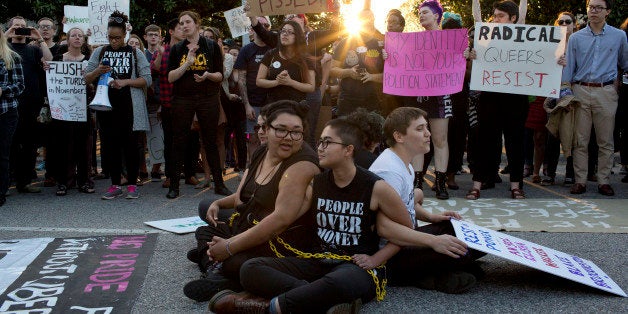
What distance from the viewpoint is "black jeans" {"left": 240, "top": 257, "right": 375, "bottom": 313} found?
369 centimetres

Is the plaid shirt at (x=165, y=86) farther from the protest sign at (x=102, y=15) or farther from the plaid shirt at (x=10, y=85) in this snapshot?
the protest sign at (x=102, y=15)

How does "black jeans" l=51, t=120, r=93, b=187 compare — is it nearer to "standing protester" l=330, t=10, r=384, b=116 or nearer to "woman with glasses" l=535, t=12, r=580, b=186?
"standing protester" l=330, t=10, r=384, b=116

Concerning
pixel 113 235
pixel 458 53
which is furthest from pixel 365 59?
pixel 113 235

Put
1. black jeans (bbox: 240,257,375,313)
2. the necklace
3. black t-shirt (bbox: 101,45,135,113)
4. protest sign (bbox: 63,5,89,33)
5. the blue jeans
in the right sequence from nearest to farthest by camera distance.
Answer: black jeans (bbox: 240,257,375,313), the necklace, the blue jeans, black t-shirt (bbox: 101,45,135,113), protest sign (bbox: 63,5,89,33)

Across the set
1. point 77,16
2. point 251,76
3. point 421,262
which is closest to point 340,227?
point 421,262

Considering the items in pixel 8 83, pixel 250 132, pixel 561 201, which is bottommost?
pixel 561 201

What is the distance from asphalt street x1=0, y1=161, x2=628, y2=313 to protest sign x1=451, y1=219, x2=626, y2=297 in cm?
9

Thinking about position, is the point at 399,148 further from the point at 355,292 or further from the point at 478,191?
the point at 478,191

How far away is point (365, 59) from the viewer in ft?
27.0

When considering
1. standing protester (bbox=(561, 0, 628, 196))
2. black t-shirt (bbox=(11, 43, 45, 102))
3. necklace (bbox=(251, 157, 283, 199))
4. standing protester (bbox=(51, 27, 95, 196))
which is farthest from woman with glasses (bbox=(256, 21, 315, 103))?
necklace (bbox=(251, 157, 283, 199))

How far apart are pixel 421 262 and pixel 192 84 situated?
4.36 meters

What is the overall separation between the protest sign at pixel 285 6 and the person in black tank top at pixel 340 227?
4.09 m

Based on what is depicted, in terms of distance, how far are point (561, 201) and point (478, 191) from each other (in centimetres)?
85

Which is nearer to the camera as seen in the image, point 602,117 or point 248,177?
point 248,177
